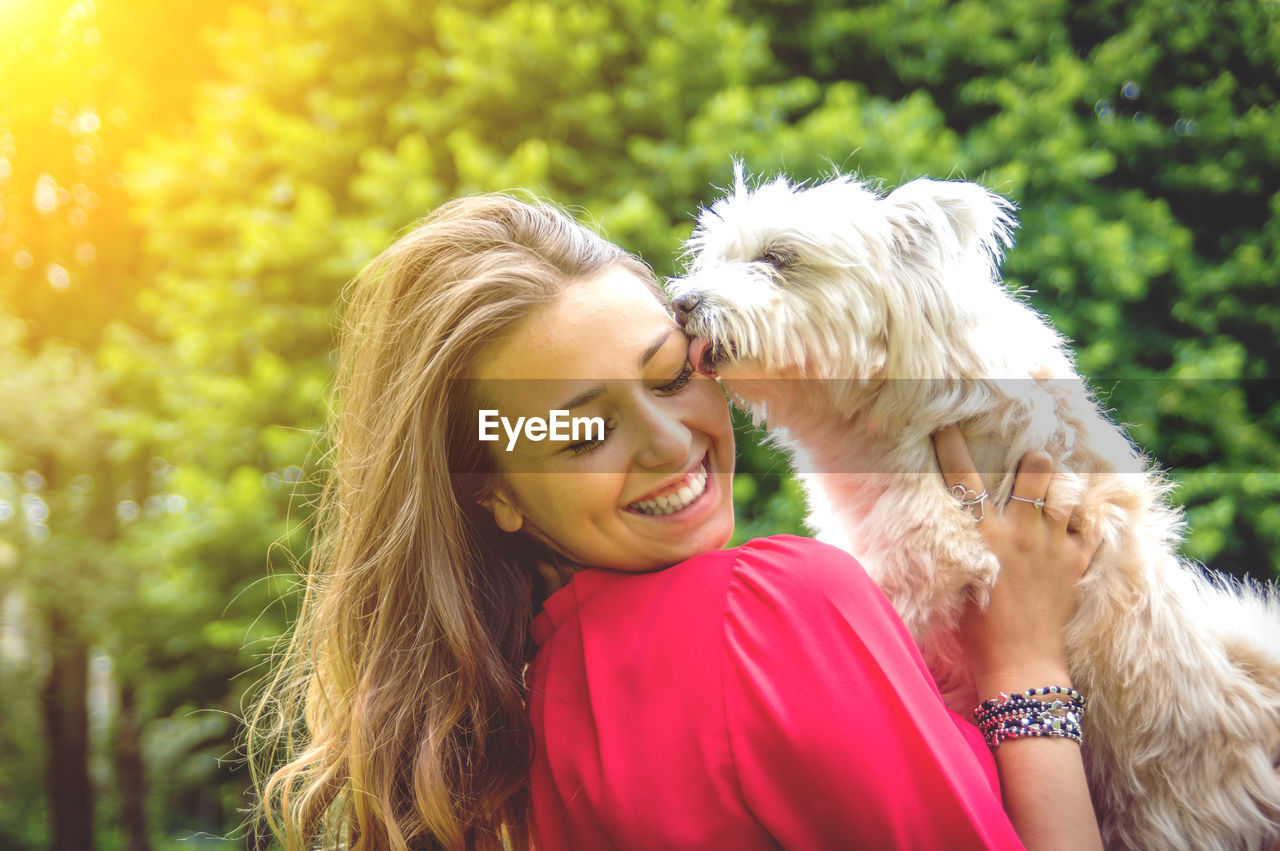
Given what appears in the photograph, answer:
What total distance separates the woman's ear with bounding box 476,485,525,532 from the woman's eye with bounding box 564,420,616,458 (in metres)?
0.24

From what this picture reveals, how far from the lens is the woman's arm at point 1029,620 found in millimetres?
1539

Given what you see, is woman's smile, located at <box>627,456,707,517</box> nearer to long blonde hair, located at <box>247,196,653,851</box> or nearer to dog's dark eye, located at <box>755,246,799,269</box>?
long blonde hair, located at <box>247,196,653,851</box>

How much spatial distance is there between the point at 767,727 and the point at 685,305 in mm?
1026

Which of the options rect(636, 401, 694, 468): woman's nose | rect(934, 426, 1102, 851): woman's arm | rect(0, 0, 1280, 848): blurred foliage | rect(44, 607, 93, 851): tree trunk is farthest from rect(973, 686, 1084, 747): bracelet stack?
rect(44, 607, 93, 851): tree trunk

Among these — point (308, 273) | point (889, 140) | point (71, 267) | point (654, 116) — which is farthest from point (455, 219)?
point (71, 267)

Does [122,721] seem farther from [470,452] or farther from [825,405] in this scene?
[825,405]

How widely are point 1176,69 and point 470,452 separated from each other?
4.99 metres

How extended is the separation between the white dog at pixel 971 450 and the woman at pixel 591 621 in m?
0.09

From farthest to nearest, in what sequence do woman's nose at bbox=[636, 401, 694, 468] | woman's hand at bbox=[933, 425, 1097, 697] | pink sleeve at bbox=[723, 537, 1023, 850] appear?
1. woman's hand at bbox=[933, 425, 1097, 697]
2. woman's nose at bbox=[636, 401, 694, 468]
3. pink sleeve at bbox=[723, 537, 1023, 850]

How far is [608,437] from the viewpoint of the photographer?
5.45 feet

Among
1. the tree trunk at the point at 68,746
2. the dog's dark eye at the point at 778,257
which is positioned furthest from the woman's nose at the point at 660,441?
the tree trunk at the point at 68,746

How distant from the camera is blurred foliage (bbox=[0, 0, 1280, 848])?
427 centimetres

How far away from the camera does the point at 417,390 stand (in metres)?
1.77

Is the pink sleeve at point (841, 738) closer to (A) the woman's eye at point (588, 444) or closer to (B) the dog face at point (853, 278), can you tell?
(A) the woman's eye at point (588, 444)
